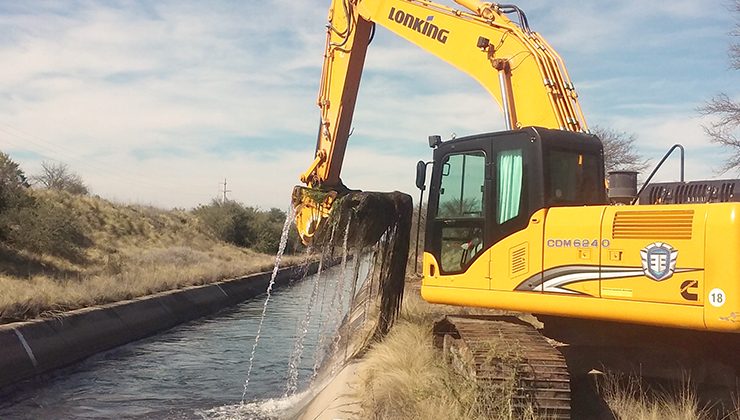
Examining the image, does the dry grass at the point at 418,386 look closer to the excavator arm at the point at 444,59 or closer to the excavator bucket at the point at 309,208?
the excavator bucket at the point at 309,208

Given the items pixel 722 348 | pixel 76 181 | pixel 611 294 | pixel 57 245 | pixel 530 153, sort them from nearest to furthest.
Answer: pixel 611 294 < pixel 722 348 < pixel 530 153 < pixel 57 245 < pixel 76 181

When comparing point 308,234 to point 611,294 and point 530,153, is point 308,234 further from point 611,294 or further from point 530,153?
point 611,294

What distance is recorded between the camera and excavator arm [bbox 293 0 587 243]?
9.37 metres

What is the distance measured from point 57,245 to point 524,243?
24667mm

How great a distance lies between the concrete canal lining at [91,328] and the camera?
43.1ft

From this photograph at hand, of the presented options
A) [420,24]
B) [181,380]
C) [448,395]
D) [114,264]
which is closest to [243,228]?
[114,264]

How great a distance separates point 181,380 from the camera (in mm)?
13547

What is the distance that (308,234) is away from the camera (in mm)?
12289

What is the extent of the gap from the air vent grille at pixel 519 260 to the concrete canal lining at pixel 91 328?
743 cm

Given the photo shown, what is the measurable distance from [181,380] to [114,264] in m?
15.3

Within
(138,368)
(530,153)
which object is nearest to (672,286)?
(530,153)

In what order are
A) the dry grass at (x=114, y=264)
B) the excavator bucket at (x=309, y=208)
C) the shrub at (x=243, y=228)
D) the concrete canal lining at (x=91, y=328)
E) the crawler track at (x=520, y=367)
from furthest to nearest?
the shrub at (x=243, y=228)
the dry grass at (x=114, y=264)
the concrete canal lining at (x=91, y=328)
the excavator bucket at (x=309, y=208)
the crawler track at (x=520, y=367)

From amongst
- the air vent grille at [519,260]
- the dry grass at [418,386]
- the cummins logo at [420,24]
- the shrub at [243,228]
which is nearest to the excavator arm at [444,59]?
the cummins logo at [420,24]

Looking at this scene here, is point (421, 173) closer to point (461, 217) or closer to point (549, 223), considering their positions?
point (461, 217)
